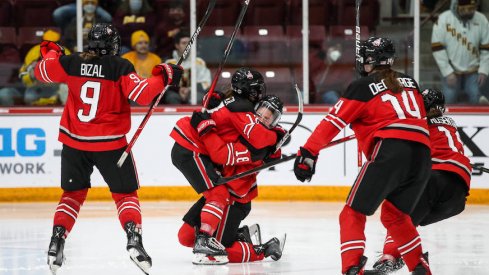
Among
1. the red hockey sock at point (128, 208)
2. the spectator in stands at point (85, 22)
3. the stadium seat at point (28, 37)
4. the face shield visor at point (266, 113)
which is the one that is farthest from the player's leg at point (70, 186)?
the stadium seat at point (28, 37)

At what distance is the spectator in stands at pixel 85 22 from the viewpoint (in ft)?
30.6

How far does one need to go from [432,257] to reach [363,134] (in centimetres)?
143

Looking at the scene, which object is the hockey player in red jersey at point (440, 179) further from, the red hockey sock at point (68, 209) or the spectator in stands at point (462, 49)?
the spectator in stands at point (462, 49)

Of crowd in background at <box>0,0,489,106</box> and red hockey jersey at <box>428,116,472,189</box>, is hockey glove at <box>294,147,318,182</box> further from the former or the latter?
crowd in background at <box>0,0,489,106</box>

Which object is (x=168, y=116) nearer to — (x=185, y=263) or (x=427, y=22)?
(x=427, y=22)

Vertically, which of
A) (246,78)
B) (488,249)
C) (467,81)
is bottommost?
(488,249)

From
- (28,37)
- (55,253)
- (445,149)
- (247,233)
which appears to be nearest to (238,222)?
(247,233)

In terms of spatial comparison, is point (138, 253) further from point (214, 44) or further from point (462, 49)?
point (462, 49)

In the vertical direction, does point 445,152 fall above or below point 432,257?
above

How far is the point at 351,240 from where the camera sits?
469 centimetres

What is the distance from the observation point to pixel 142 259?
16.9 feet

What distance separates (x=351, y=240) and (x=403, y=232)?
285 mm

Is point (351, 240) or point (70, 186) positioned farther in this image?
point (70, 186)

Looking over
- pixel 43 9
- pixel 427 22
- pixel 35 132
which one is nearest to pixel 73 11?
pixel 43 9
